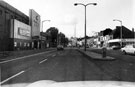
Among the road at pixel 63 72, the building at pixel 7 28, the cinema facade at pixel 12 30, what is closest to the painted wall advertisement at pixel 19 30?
the cinema facade at pixel 12 30

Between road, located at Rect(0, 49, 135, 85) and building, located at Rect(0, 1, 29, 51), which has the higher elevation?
building, located at Rect(0, 1, 29, 51)

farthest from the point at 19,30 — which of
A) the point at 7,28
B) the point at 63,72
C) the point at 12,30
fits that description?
the point at 63,72

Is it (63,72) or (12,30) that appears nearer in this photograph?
(63,72)

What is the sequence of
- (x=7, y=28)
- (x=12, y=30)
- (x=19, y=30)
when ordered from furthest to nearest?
(x=19, y=30) < (x=12, y=30) < (x=7, y=28)

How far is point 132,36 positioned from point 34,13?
44.8 metres

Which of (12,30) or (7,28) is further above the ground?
(7,28)

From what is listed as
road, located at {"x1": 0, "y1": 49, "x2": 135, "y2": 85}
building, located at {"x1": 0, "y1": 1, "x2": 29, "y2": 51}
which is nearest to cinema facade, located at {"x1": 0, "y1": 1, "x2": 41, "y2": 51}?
building, located at {"x1": 0, "y1": 1, "x2": 29, "y2": 51}

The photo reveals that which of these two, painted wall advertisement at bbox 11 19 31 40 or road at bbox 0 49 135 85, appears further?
painted wall advertisement at bbox 11 19 31 40

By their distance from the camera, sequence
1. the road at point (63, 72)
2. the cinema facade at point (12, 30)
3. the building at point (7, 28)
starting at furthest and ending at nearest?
the cinema facade at point (12, 30) < the building at point (7, 28) < the road at point (63, 72)

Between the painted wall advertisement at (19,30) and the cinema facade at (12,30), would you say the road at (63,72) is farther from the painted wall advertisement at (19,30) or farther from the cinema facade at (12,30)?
the painted wall advertisement at (19,30)

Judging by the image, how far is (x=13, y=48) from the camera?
1540 inches

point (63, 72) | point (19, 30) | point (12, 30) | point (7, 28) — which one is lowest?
point (63, 72)

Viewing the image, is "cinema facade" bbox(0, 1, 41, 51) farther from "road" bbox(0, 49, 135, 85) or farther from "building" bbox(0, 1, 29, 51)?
"road" bbox(0, 49, 135, 85)

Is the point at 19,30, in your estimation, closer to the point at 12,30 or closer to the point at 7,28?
the point at 12,30
